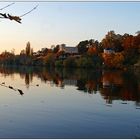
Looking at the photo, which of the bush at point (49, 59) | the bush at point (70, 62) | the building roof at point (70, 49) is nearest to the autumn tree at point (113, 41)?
the bush at point (70, 62)

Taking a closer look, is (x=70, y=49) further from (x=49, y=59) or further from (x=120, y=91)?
(x=120, y=91)

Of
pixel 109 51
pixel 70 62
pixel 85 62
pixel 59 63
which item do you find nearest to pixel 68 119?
pixel 109 51

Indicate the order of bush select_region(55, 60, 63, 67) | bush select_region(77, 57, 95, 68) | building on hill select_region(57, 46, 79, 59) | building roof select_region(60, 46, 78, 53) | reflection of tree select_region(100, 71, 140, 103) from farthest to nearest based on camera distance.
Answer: building roof select_region(60, 46, 78, 53) < building on hill select_region(57, 46, 79, 59) < bush select_region(55, 60, 63, 67) < bush select_region(77, 57, 95, 68) < reflection of tree select_region(100, 71, 140, 103)

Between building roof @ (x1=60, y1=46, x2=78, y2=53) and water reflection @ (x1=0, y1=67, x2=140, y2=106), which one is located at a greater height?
building roof @ (x1=60, y1=46, x2=78, y2=53)

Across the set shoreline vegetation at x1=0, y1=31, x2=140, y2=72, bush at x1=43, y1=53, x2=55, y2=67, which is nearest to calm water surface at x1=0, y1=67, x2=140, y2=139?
shoreline vegetation at x1=0, y1=31, x2=140, y2=72

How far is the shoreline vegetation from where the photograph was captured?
42.8 meters

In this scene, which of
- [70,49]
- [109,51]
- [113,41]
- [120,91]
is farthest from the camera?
[70,49]

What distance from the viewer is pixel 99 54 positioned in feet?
154

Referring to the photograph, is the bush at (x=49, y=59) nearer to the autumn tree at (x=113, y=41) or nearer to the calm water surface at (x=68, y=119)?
the autumn tree at (x=113, y=41)

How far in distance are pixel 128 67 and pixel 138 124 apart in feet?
117

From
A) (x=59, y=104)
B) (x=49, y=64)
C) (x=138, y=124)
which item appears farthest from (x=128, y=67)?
(x=138, y=124)

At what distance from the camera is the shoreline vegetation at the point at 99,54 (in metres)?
42.8

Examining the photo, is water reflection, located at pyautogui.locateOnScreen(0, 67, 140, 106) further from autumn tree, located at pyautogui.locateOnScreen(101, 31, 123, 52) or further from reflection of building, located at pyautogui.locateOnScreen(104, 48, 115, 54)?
autumn tree, located at pyautogui.locateOnScreen(101, 31, 123, 52)

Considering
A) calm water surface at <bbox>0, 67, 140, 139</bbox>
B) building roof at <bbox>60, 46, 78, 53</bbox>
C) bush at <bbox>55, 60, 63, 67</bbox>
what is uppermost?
building roof at <bbox>60, 46, 78, 53</bbox>
